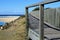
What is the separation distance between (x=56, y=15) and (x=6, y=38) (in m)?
2.57

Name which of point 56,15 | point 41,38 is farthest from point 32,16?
point 41,38

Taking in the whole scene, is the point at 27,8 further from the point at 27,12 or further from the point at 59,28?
the point at 59,28

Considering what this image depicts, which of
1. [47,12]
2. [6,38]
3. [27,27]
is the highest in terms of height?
[47,12]

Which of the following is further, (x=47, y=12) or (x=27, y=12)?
(x=47, y=12)

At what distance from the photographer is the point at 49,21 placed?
8281mm

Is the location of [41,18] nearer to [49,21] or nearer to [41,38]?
[41,38]

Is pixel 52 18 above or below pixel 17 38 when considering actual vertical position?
above

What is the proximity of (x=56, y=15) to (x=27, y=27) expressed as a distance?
1.26m

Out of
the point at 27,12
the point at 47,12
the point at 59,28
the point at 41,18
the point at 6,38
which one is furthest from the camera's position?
the point at 6,38

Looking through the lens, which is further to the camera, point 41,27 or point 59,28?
point 59,28

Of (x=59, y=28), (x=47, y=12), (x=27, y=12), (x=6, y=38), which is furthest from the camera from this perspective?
(x=6, y=38)

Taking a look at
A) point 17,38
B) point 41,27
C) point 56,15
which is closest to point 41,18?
point 41,27

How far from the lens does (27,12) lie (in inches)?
307

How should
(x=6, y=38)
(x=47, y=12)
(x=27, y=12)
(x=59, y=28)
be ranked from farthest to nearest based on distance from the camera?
(x=6, y=38) → (x=47, y=12) → (x=27, y=12) → (x=59, y=28)
